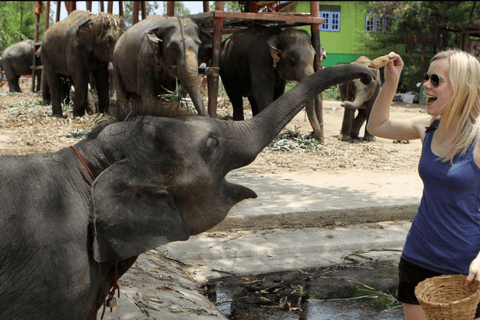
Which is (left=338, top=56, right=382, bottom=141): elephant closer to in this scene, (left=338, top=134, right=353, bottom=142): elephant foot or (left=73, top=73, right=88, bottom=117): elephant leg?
(left=338, top=134, right=353, bottom=142): elephant foot

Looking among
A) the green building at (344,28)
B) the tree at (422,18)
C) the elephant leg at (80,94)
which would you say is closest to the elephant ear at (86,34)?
the elephant leg at (80,94)

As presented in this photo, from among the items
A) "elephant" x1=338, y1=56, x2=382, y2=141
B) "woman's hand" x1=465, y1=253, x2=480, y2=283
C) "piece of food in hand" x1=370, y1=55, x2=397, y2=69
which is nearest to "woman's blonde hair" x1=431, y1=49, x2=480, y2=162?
"piece of food in hand" x1=370, y1=55, x2=397, y2=69

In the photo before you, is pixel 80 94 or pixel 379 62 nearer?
pixel 379 62

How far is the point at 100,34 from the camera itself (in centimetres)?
1188

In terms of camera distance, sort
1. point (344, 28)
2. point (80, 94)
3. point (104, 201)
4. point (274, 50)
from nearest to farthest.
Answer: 1. point (104, 201)
2. point (274, 50)
3. point (80, 94)
4. point (344, 28)

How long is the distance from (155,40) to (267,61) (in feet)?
7.61

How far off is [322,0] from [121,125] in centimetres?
3302

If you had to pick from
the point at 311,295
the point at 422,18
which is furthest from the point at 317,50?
the point at 422,18

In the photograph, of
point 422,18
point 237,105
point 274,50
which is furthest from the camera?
point 422,18

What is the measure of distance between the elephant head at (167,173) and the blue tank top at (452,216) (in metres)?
0.75

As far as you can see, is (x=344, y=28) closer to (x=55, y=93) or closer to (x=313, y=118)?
(x=55, y=93)

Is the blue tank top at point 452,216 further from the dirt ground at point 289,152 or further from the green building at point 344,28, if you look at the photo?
the green building at point 344,28

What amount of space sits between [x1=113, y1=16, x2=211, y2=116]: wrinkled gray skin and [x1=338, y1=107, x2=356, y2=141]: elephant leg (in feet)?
10.6

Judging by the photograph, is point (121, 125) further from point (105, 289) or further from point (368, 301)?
point (368, 301)
